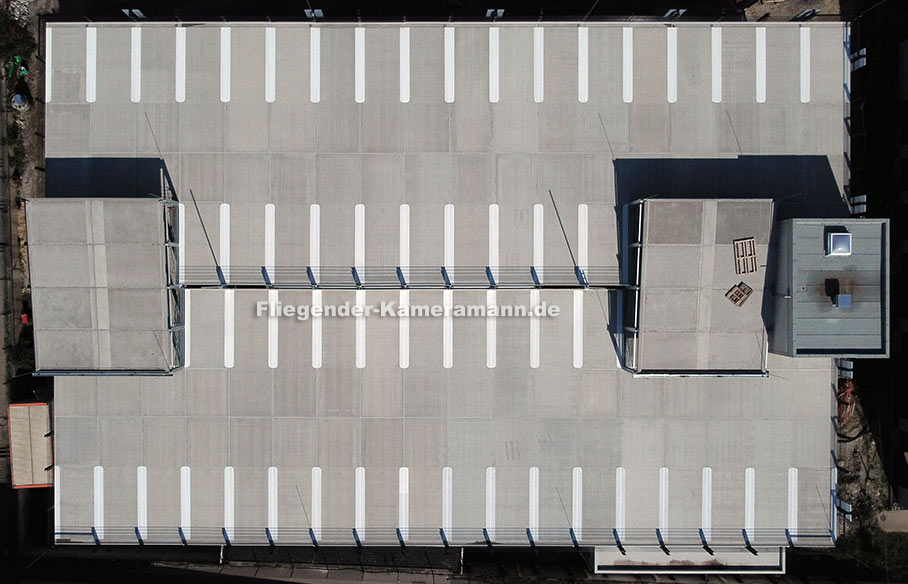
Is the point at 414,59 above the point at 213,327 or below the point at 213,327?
above

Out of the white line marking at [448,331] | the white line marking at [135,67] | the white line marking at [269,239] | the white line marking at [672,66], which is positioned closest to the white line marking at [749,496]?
the white line marking at [448,331]

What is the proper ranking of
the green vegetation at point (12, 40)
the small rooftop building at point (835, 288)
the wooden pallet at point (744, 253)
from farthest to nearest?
the green vegetation at point (12, 40), the wooden pallet at point (744, 253), the small rooftop building at point (835, 288)

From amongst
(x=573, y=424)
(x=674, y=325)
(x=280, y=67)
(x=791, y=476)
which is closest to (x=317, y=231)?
(x=280, y=67)

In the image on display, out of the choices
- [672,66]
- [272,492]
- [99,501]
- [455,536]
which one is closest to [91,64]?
[99,501]

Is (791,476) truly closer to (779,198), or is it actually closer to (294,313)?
(779,198)

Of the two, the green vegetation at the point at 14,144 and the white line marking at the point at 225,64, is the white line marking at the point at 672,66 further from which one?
the green vegetation at the point at 14,144

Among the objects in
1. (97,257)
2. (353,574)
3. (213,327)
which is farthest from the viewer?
(353,574)

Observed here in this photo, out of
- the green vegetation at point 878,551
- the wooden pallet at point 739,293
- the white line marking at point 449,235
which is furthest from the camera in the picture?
the green vegetation at point 878,551

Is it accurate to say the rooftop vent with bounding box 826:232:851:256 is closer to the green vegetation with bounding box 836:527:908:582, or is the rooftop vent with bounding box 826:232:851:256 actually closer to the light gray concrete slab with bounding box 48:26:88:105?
the green vegetation with bounding box 836:527:908:582
